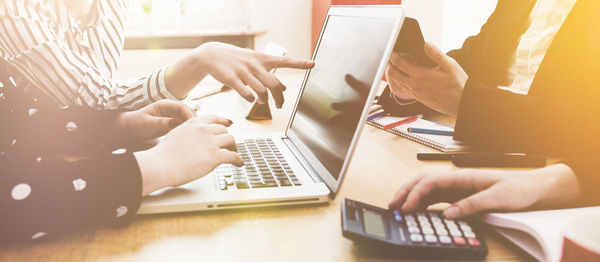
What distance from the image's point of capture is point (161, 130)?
0.88 metres

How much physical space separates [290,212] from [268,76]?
25cm

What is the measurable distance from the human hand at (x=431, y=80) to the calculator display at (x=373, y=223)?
19.4 inches

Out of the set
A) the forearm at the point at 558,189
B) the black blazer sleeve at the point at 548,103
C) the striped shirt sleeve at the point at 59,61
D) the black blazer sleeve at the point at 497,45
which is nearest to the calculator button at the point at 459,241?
the forearm at the point at 558,189

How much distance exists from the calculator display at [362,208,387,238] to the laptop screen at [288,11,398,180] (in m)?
0.11

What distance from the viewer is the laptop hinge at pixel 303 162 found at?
671 millimetres

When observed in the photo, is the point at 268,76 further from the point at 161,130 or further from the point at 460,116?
the point at 460,116

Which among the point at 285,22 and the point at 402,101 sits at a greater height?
the point at 402,101

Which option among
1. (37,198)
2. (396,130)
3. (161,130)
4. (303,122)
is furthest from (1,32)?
(396,130)

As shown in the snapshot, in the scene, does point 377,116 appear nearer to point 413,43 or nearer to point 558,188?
point 413,43

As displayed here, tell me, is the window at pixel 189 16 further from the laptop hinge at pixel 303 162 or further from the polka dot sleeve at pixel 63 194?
the polka dot sleeve at pixel 63 194

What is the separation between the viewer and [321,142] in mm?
729

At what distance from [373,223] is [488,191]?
0.14m

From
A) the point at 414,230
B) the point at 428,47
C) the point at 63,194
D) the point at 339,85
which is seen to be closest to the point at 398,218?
the point at 414,230

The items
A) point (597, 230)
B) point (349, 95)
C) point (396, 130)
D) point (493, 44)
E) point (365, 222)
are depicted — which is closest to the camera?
point (597, 230)
